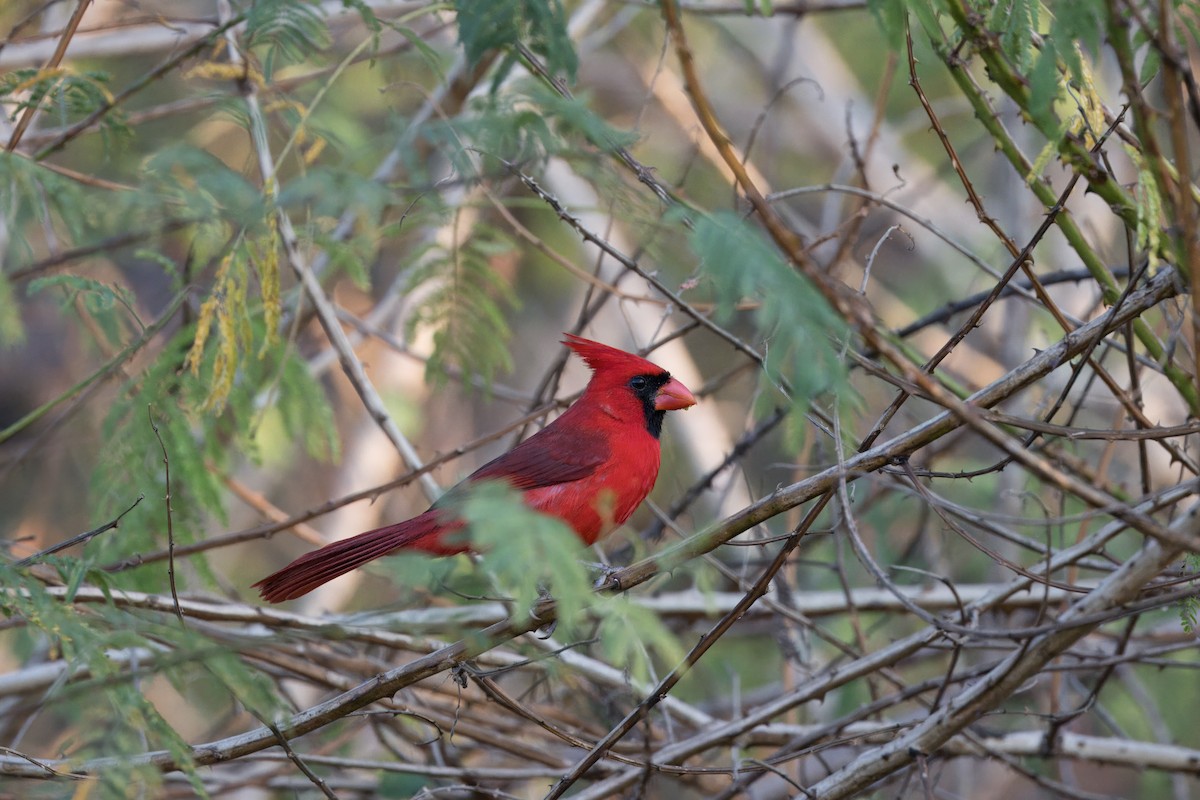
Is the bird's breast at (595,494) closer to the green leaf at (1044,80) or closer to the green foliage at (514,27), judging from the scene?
the green foliage at (514,27)

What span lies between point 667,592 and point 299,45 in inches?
73.6

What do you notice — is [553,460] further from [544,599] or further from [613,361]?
[544,599]

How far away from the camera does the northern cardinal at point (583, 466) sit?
2.36 metres

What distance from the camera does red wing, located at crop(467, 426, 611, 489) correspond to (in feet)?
9.05

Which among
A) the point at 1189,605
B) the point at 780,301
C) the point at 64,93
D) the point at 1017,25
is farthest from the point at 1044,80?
the point at 64,93

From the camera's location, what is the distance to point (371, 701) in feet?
5.95

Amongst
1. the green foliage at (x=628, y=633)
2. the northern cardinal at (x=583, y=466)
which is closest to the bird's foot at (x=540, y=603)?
the northern cardinal at (x=583, y=466)

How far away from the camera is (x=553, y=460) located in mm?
2799

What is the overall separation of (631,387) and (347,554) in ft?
3.06

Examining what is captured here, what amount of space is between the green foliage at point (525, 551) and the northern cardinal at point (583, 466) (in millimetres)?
1163

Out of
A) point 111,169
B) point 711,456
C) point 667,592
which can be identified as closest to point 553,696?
point 667,592

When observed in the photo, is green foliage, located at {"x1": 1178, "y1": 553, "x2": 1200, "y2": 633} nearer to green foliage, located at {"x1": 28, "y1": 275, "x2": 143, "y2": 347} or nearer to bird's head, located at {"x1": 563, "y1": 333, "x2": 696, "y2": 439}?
bird's head, located at {"x1": 563, "y1": 333, "x2": 696, "y2": 439}

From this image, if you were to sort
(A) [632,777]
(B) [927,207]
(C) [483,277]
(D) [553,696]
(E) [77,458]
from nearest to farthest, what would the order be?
(A) [632,777] → (C) [483,277] → (D) [553,696] → (E) [77,458] → (B) [927,207]

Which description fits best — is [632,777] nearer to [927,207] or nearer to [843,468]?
[843,468]
